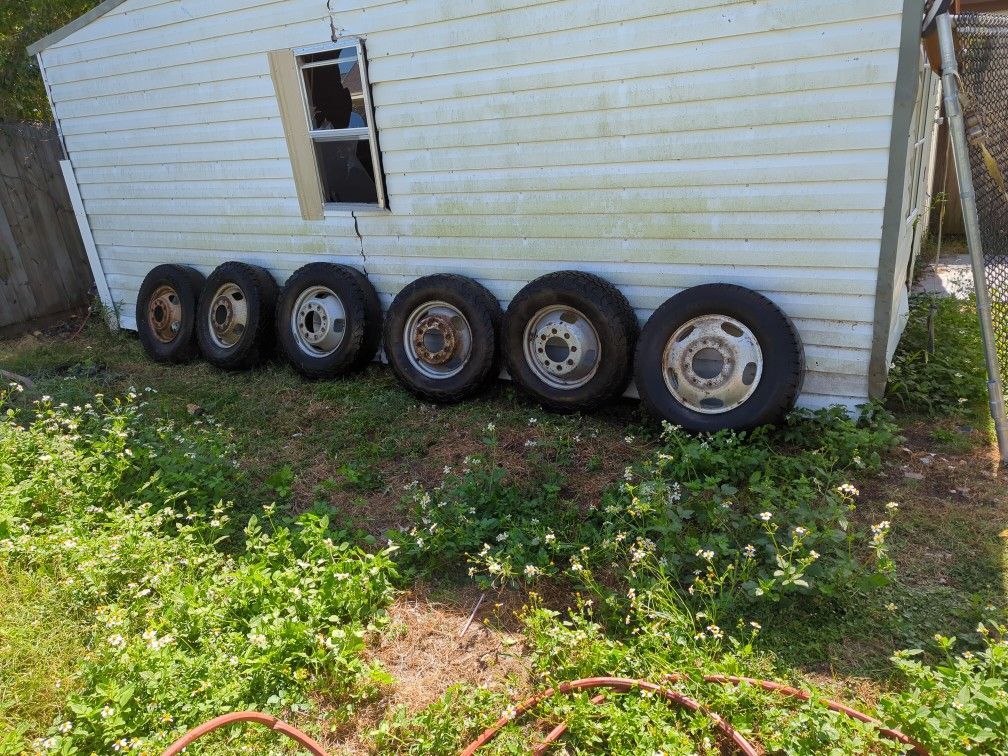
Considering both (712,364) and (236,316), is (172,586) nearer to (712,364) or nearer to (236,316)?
Answer: (712,364)

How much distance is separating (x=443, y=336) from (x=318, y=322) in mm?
1248

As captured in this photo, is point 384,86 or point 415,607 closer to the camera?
point 415,607

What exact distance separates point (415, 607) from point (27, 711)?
1513 millimetres

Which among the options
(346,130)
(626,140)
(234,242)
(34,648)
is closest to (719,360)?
(626,140)

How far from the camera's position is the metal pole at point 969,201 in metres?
3.54

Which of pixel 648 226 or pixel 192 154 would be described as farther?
pixel 192 154

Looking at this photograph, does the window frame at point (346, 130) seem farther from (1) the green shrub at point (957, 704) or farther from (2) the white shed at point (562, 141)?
(1) the green shrub at point (957, 704)

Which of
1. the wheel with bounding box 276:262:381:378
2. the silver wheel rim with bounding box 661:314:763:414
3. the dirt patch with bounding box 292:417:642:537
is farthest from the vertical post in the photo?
the silver wheel rim with bounding box 661:314:763:414

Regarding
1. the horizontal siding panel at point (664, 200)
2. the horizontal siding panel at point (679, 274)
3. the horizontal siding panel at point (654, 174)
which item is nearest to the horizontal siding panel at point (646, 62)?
the horizontal siding panel at point (654, 174)

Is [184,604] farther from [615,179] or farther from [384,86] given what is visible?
[384,86]

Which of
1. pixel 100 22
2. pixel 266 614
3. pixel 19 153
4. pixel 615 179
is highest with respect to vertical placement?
pixel 100 22

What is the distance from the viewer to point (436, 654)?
2.98 meters

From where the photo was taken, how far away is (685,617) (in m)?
2.82

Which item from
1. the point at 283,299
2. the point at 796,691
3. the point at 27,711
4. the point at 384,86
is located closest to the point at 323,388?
the point at 283,299
